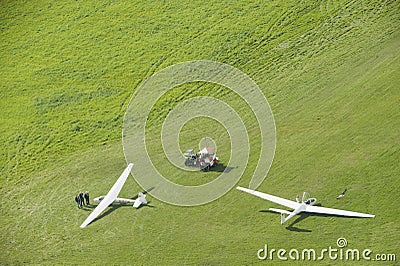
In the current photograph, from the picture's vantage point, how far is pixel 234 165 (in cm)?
4769

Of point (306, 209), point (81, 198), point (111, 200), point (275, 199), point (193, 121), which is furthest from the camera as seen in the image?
point (193, 121)

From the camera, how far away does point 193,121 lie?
54531 mm

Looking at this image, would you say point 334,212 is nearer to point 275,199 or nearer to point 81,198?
point 275,199

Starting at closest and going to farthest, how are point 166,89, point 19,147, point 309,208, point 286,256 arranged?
point 286,256 < point 309,208 < point 19,147 < point 166,89

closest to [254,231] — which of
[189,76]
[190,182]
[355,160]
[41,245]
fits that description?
[190,182]

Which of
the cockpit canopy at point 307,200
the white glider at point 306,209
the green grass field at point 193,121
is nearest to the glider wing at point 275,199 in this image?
the white glider at point 306,209

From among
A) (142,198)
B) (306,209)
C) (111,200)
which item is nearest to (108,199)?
(111,200)

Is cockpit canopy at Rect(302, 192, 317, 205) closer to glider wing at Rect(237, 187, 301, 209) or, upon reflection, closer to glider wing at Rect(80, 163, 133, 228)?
glider wing at Rect(237, 187, 301, 209)

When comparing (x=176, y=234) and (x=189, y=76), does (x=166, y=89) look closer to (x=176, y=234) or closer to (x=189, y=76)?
(x=189, y=76)

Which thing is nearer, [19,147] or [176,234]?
[176,234]

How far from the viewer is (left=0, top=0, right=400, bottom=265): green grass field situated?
40.7 meters

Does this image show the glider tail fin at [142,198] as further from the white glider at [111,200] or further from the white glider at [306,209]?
the white glider at [306,209]

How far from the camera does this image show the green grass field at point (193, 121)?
40.7m

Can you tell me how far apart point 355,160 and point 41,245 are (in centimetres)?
2261
